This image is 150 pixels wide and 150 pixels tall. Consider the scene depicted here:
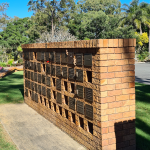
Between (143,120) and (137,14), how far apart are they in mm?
32648

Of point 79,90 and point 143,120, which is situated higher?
point 79,90

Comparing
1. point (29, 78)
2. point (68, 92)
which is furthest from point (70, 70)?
point (29, 78)

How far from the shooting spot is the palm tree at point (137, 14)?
34781 mm

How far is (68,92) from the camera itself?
456cm

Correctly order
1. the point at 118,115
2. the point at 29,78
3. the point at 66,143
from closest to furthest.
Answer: the point at 118,115 → the point at 66,143 → the point at 29,78

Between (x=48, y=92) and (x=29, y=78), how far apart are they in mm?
1773

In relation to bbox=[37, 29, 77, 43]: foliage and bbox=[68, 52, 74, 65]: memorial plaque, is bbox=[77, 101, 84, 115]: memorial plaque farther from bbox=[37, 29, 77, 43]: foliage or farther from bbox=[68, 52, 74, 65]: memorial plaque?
bbox=[37, 29, 77, 43]: foliage

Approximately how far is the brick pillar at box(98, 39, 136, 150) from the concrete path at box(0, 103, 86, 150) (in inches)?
29.5

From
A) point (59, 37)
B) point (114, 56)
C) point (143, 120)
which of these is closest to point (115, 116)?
point (114, 56)

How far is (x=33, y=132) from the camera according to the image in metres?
4.94

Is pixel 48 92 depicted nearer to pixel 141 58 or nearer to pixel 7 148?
pixel 7 148

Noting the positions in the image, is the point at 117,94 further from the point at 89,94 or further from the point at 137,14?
the point at 137,14

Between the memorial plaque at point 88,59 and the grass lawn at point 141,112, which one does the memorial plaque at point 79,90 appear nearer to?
the memorial plaque at point 88,59

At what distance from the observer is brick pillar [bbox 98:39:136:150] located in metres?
3.48
